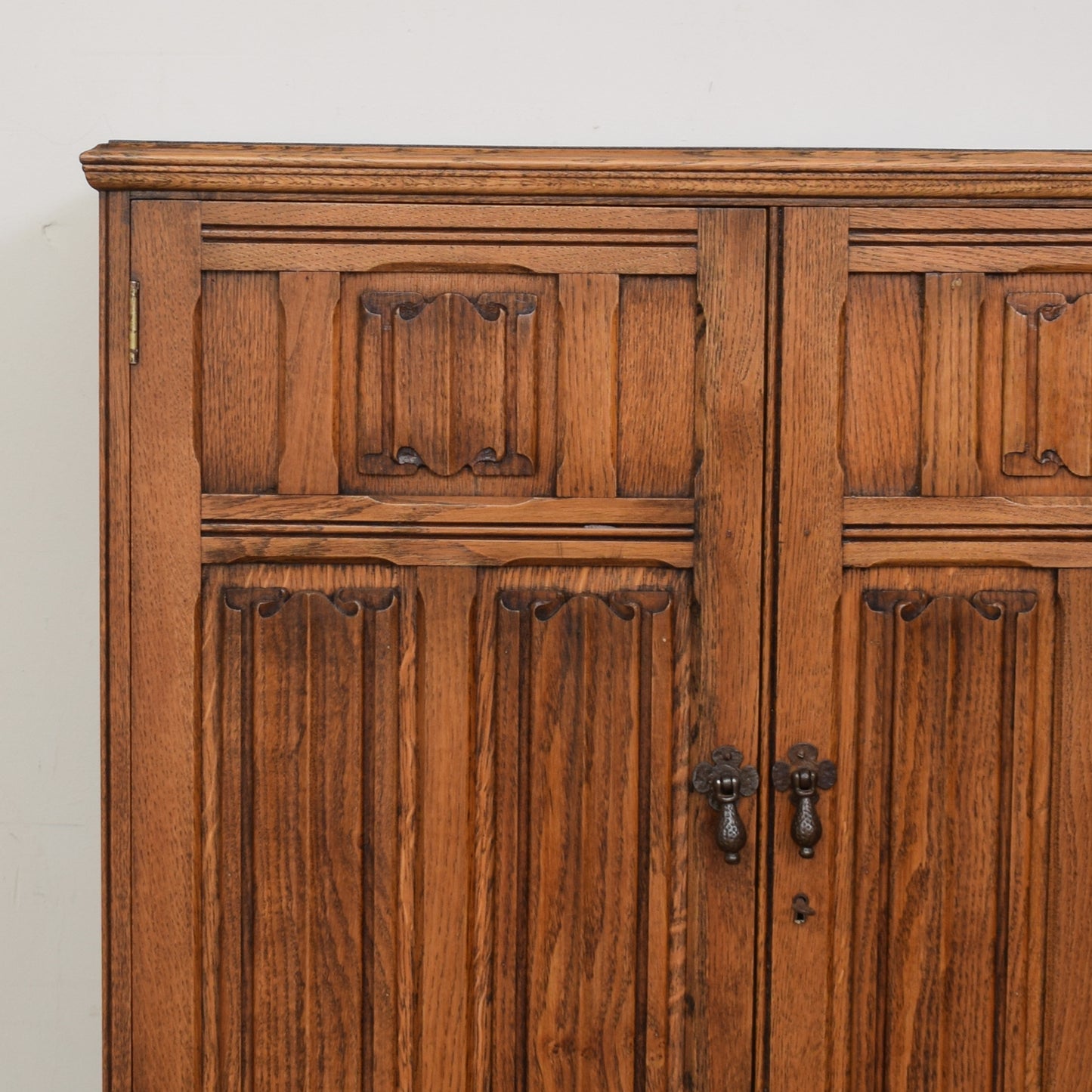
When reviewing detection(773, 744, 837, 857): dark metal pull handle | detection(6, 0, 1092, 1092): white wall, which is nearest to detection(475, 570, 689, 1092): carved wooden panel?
detection(773, 744, 837, 857): dark metal pull handle

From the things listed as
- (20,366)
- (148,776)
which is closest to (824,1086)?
(148,776)

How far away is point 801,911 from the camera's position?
111 cm

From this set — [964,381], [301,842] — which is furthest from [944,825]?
[301,842]

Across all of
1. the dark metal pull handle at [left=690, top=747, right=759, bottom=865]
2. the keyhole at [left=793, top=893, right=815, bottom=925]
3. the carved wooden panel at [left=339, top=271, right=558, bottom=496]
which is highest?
the carved wooden panel at [left=339, top=271, right=558, bottom=496]

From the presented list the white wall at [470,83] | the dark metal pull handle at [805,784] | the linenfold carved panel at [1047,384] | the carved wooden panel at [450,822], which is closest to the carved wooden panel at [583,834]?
the carved wooden panel at [450,822]

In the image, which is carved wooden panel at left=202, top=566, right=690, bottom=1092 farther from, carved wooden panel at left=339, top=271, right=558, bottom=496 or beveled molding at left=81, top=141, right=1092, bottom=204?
beveled molding at left=81, top=141, right=1092, bottom=204

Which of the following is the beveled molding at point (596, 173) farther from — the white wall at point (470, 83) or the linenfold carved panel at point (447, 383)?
the white wall at point (470, 83)

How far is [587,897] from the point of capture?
1.12 m

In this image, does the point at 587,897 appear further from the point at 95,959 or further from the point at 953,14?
the point at 953,14

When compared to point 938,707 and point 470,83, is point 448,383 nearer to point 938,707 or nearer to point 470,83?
point 470,83

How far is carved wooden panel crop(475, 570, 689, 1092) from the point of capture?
1.12 m

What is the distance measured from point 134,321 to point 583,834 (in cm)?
81

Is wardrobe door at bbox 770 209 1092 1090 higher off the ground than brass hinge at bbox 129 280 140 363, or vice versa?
brass hinge at bbox 129 280 140 363

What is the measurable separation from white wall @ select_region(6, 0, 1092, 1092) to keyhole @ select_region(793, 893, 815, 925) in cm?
107
